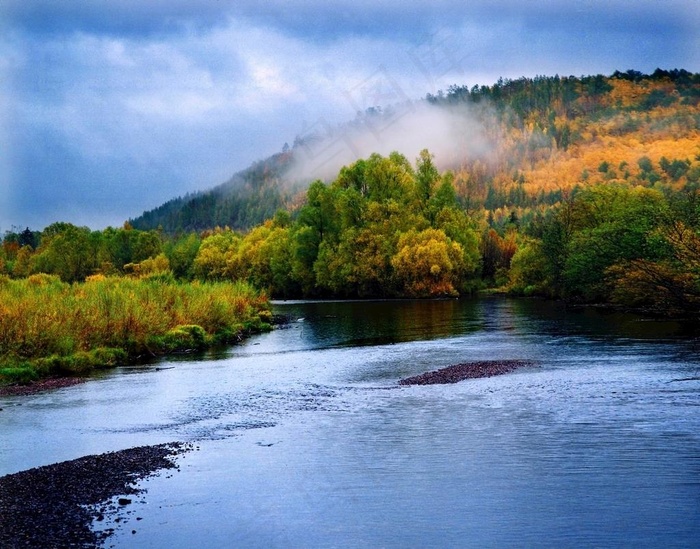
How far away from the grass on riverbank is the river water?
2.82 metres

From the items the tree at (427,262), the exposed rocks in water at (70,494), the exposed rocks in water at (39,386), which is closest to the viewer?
the exposed rocks in water at (70,494)

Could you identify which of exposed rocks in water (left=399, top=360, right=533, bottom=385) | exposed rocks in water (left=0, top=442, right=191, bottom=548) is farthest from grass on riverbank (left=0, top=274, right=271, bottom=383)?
exposed rocks in water (left=399, top=360, right=533, bottom=385)

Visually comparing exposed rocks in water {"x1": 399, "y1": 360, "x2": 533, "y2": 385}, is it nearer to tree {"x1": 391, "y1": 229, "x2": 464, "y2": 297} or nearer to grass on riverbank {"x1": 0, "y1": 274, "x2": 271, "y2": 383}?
grass on riverbank {"x1": 0, "y1": 274, "x2": 271, "y2": 383}

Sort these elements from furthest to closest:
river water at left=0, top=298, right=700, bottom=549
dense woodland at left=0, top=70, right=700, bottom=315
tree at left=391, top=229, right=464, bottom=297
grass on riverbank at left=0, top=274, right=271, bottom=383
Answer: tree at left=391, top=229, right=464, bottom=297, dense woodland at left=0, top=70, right=700, bottom=315, grass on riverbank at left=0, top=274, right=271, bottom=383, river water at left=0, top=298, right=700, bottom=549

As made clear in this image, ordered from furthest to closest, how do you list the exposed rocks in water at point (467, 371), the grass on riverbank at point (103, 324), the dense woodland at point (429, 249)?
the dense woodland at point (429, 249)
the grass on riverbank at point (103, 324)
the exposed rocks in water at point (467, 371)

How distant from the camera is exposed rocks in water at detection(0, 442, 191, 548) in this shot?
14359mm

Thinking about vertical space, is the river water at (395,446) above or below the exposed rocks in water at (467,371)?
below

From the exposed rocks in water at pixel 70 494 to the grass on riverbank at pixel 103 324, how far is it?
16.2 metres

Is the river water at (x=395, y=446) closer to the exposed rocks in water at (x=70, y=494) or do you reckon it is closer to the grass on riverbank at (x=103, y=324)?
the exposed rocks in water at (x=70, y=494)

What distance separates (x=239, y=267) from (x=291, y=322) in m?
70.6

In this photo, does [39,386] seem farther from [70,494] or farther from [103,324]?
[70,494]

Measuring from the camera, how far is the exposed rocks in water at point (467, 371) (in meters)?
33.2

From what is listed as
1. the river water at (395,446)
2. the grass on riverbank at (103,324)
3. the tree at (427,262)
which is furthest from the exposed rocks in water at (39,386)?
the tree at (427,262)

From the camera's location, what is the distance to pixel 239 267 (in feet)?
463
